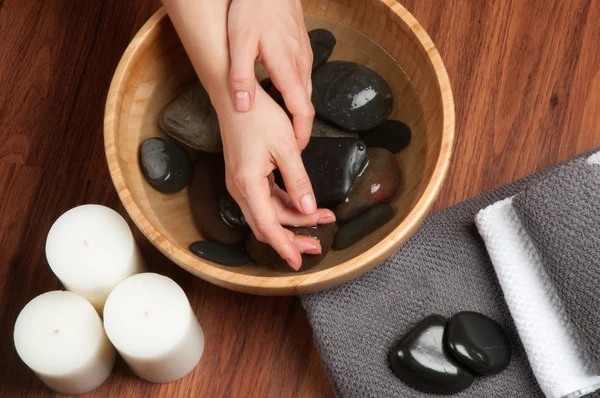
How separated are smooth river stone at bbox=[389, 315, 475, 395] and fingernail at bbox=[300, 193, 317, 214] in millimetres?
180

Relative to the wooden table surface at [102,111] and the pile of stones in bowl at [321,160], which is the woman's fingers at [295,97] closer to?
the pile of stones in bowl at [321,160]

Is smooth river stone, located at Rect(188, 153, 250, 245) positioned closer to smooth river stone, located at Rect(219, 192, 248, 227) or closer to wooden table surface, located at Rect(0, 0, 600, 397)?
smooth river stone, located at Rect(219, 192, 248, 227)

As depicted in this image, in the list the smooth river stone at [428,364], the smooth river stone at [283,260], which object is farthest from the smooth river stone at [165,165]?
the smooth river stone at [428,364]

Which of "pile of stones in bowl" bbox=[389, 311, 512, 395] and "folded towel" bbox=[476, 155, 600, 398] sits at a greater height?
A: "folded towel" bbox=[476, 155, 600, 398]

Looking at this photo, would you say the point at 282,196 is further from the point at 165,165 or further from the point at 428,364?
the point at 428,364

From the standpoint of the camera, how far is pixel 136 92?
0.72 metres

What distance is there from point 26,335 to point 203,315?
203 mm

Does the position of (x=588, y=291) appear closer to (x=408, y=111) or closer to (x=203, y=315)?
(x=408, y=111)

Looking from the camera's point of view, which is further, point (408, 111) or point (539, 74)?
point (539, 74)

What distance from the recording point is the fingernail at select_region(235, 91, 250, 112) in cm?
64

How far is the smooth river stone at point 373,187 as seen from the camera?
2.36 feet

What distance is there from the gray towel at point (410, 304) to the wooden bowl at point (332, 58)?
0.25ft

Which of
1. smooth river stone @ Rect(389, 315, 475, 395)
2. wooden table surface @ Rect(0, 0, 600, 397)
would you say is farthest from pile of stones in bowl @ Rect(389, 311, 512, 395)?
wooden table surface @ Rect(0, 0, 600, 397)

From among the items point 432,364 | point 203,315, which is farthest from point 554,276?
point 203,315
